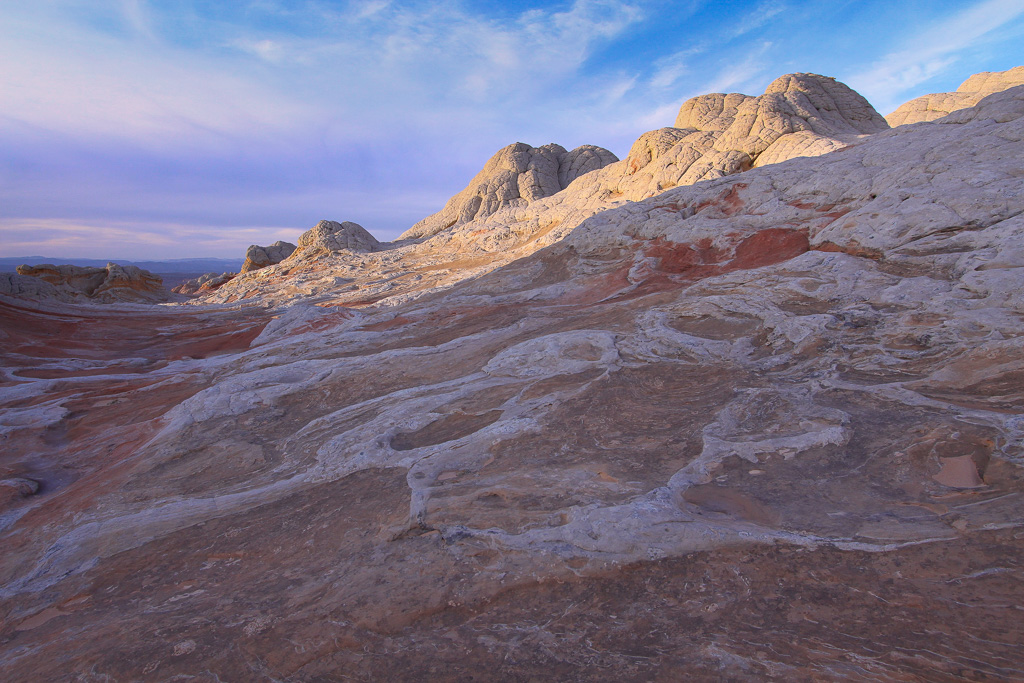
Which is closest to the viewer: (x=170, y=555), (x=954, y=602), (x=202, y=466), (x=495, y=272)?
(x=954, y=602)

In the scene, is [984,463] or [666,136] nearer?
[984,463]

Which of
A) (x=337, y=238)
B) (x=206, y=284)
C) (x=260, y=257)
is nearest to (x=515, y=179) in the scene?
(x=337, y=238)

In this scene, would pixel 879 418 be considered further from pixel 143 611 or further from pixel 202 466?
pixel 202 466

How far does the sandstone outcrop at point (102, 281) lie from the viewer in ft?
75.7

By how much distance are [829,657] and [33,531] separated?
21.3ft

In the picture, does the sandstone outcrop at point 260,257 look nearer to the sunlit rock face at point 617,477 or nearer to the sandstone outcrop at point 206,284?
the sandstone outcrop at point 206,284

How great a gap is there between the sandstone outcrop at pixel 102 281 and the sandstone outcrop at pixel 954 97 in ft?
140

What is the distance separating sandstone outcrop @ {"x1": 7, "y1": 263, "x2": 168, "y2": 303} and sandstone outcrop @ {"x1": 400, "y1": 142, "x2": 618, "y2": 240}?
47.4 ft

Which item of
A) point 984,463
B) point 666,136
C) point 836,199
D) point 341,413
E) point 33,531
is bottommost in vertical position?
point 33,531

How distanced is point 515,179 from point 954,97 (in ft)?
84.3

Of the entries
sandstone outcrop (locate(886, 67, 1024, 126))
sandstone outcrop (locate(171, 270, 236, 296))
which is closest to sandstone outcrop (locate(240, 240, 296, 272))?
sandstone outcrop (locate(171, 270, 236, 296))

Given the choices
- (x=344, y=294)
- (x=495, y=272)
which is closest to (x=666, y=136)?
(x=495, y=272)

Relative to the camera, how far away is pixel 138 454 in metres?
6.19

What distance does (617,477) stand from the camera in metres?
3.87
